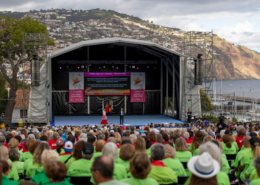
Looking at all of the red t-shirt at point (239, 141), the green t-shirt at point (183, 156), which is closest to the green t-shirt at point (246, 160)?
the green t-shirt at point (183, 156)

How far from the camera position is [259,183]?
3414mm

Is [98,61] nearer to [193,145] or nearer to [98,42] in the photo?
[98,42]

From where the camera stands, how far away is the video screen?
2344 cm

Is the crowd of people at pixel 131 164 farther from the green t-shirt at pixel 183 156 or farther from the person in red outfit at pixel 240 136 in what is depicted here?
the person in red outfit at pixel 240 136

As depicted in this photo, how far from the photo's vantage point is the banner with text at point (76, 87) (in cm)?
2348

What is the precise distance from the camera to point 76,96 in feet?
78.0

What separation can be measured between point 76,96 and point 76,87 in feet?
2.26

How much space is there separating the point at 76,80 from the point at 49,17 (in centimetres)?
10480

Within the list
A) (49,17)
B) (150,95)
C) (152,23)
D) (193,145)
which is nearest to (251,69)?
(152,23)

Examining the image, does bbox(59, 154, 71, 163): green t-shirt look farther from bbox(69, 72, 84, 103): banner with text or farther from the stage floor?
bbox(69, 72, 84, 103): banner with text

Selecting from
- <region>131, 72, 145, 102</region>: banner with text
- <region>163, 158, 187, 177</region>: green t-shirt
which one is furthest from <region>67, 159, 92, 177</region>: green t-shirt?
Answer: <region>131, 72, 145, 102</region>: banner with text

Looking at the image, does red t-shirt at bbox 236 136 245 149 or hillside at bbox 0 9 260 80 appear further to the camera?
hillside at bbox 0 9 260 80

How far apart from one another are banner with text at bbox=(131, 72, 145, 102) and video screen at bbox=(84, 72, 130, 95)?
1.48 ft

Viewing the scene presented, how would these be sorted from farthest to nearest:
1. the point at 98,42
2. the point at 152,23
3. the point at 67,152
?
the point at 152,23, the point at 98,42, the point at 67,152
